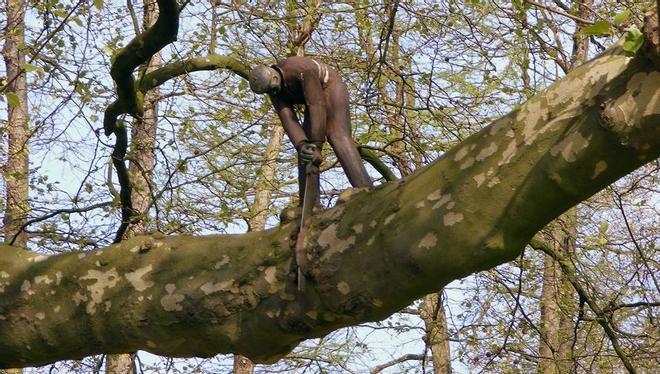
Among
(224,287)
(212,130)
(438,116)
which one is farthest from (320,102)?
(212,130)

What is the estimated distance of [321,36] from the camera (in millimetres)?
10008

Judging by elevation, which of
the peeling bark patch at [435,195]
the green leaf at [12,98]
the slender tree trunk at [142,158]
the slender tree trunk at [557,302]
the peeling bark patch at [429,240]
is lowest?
the peeling bark patch at [429,240]

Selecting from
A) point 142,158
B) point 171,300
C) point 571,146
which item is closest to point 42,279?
point 171,300

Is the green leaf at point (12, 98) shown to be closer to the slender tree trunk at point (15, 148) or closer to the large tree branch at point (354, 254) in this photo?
the large tree branch at point (354, 254)

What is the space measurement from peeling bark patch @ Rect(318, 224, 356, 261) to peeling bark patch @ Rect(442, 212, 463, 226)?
1.47 feet

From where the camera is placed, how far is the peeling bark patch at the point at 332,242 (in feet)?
13.1

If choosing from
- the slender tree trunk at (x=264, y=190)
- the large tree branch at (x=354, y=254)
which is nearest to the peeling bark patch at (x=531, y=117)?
the large tree branch at (x=354, y=254)

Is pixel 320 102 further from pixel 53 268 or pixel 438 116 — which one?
pixel 438 116

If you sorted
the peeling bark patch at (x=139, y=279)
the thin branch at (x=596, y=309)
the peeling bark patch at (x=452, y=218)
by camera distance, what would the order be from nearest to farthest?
the peeling bark patch at (x=452, y=218) → the peeling bark patch at (x=139, y=279) → the thin branch at (x=596, y=309)

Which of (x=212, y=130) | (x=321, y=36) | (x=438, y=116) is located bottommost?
(x=438, y=116)

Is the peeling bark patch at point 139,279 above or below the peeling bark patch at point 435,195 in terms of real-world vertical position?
above

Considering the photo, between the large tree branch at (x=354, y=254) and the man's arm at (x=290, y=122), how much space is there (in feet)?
2.57

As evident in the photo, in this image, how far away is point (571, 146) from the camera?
3453mm

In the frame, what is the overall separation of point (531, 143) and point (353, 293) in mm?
936
